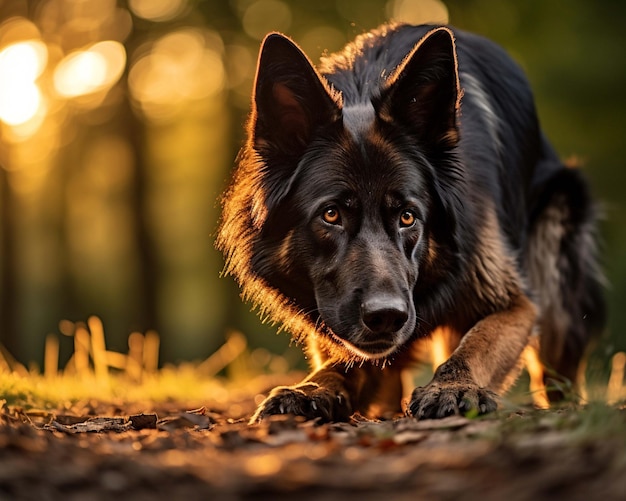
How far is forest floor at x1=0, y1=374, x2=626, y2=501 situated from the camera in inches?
85.6

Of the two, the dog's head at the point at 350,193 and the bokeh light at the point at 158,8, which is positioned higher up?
the bokeh light at the point at 158,8

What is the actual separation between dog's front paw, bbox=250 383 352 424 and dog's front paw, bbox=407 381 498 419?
0.50m

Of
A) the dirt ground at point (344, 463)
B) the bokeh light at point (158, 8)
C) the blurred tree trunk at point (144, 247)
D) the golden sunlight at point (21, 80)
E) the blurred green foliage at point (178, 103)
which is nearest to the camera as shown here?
the dirt ground at point (344, 463)

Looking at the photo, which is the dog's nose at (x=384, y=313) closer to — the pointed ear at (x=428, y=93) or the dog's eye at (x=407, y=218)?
the dog's eye at (x=407, y=218)

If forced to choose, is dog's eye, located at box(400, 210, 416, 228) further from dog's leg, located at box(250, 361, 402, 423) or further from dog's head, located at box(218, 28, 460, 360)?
dog's leg, located at box(250, 361, 402, 423)

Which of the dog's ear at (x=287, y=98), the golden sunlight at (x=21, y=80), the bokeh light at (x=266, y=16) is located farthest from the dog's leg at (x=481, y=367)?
the golden sunlight at (x=21, y=80)

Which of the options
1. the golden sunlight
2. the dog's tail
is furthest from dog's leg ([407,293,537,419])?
the golden sunlight

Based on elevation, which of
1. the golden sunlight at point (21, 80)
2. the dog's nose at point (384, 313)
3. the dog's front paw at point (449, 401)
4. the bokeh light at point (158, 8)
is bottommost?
the dog's front paw at point (449, 401)

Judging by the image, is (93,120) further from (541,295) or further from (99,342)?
(541,295)

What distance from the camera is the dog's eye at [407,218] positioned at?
4410 mm

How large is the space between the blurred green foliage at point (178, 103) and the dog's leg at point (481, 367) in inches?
394

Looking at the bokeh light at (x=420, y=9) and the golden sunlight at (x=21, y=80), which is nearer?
the bokeh light at (x=420, y=9)

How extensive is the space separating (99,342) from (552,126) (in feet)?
34.3

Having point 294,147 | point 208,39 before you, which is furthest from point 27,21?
point 294,147
